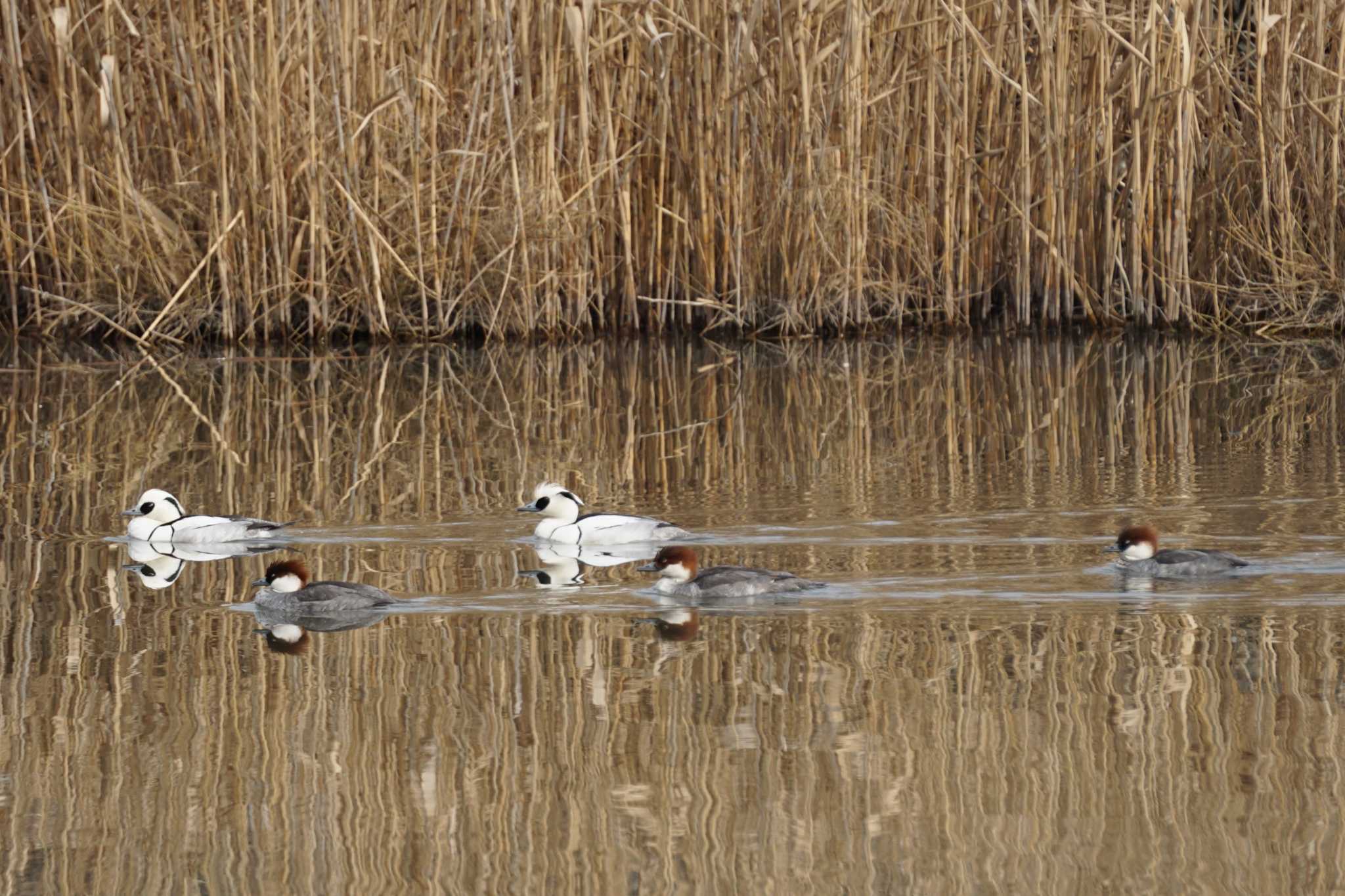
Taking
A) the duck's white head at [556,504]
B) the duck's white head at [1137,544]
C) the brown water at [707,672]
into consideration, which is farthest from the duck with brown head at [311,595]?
the duck's white head at [1137,544]

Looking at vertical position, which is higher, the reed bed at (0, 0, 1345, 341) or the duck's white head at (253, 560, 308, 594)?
the reed bed at (0, 0, 1345, 341)

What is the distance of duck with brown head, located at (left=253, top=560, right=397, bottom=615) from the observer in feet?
19.9

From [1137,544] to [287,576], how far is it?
255 centimetres

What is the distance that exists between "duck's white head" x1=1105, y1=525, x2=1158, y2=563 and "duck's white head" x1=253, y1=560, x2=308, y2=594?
2.47 meters

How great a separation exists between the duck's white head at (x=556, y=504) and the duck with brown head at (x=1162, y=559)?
1963 millimetres

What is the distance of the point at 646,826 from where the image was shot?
3.95 m

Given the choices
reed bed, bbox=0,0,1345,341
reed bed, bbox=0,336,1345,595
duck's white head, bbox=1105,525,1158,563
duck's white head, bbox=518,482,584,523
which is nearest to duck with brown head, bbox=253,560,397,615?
reed bed, bbox=0,336,1345,595

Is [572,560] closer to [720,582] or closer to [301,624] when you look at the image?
[720,582]

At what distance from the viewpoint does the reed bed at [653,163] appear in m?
13.0

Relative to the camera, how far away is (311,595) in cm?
609

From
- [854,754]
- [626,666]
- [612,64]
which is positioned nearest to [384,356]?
[612,64]

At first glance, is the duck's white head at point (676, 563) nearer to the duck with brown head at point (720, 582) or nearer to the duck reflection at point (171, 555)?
the duck with brown head at point (720, 582)

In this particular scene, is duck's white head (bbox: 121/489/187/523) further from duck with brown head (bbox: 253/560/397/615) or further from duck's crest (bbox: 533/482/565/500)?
duck with brown head (bbox: 253/560/397/615)

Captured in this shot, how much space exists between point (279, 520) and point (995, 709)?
12.6 ft
